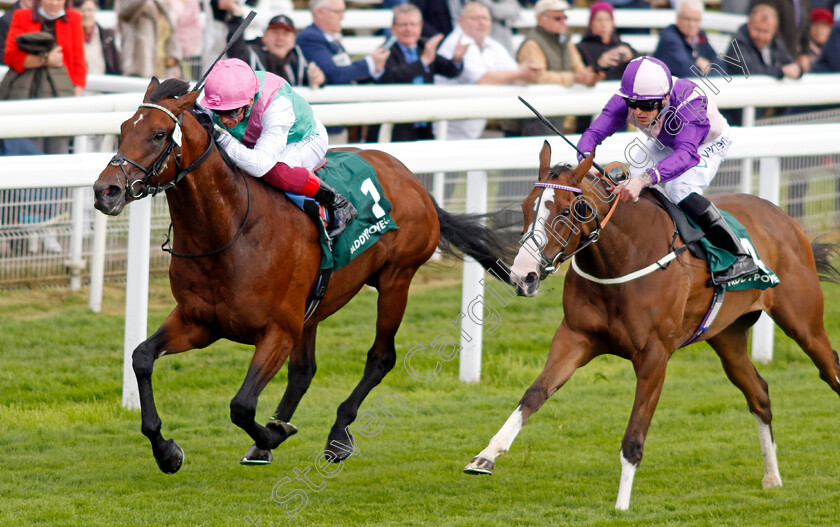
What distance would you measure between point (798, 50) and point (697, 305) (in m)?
7.69

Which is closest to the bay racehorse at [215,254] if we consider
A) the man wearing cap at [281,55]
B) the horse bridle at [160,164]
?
the horse bridle at [160,164]

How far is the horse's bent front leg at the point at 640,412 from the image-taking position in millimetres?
5004

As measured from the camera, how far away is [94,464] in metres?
5.63

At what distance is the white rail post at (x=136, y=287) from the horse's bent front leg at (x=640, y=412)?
251 centimetres

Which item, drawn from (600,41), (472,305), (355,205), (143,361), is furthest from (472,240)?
(600,41)

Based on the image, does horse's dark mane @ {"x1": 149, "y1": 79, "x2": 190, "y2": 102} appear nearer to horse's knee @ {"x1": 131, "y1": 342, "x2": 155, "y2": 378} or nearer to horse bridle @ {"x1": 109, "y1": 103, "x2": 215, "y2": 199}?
horse bridle @ {"x1": 109, "y1": 103, "x2": 215, "y2": 199}

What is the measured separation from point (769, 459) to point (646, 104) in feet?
5.67

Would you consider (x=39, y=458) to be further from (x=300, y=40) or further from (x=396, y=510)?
(x=300, y=40)

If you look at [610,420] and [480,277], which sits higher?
[480,277]

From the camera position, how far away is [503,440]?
4.82m

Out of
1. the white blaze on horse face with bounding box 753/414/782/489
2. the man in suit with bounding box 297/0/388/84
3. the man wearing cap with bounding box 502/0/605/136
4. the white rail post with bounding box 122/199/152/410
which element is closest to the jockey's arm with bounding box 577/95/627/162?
the white blaze on horse face with bounding box 753/414/782/489

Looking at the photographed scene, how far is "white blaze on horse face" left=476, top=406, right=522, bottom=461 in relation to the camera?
478 centimetres

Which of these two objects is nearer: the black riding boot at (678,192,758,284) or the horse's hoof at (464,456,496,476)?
the horse's hoof at (464,456,496,476)

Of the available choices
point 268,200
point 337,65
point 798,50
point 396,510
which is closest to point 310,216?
point 268,200
